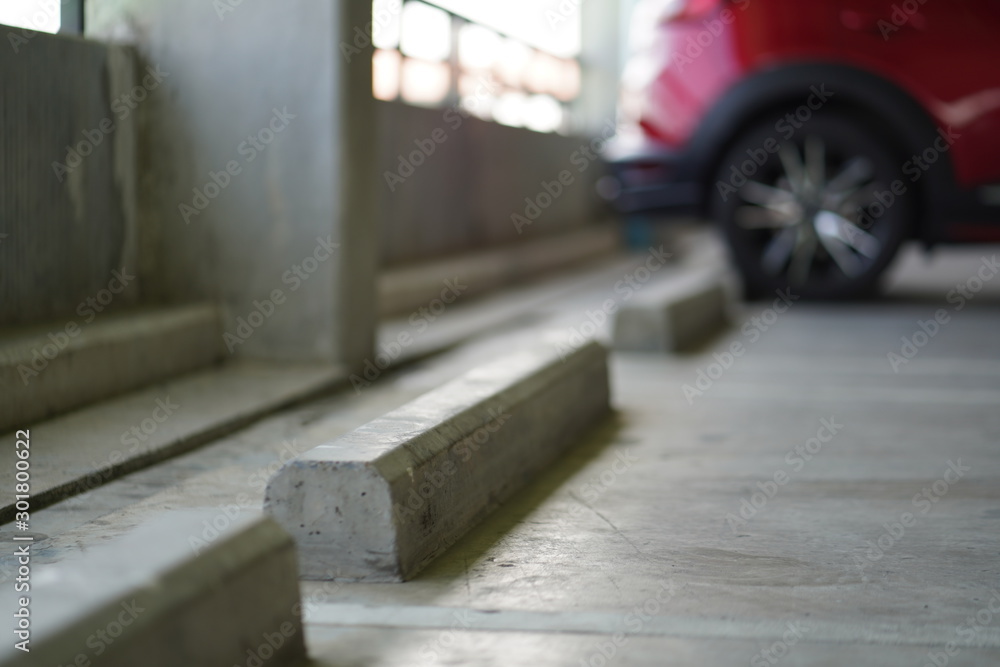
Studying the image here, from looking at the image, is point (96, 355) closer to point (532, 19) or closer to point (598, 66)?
point (532, 19)

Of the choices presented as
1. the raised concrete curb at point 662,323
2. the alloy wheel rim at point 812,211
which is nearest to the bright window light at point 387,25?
the alloy wheel rim at point 812,211

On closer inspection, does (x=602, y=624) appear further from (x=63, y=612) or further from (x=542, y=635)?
(x=63, y=612)

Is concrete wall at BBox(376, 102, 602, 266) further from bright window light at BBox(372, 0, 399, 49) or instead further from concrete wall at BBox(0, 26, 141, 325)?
concrete wall at BBox(0, 26, 141, 325)

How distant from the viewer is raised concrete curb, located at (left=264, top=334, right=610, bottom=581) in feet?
7.23

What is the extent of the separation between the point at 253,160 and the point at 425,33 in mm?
4095

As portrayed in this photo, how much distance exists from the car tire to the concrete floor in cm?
177

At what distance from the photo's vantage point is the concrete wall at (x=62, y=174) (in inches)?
146

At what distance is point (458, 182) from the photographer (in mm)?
8391

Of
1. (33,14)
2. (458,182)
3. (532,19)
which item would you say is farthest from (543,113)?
(33,14)

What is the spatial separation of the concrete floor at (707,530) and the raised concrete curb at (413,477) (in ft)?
0.18

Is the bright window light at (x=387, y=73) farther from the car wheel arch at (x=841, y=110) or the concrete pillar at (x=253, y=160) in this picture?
the concrete pillar at (x=253, y=160)

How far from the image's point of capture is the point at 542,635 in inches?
76.7

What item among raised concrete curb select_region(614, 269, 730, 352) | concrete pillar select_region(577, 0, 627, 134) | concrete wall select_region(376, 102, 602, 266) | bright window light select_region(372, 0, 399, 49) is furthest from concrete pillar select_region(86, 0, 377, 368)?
concrete pillar select_region(577, 0, 627, 134)

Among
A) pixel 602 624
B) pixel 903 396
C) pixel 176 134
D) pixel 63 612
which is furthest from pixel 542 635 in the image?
pixel 176 134
